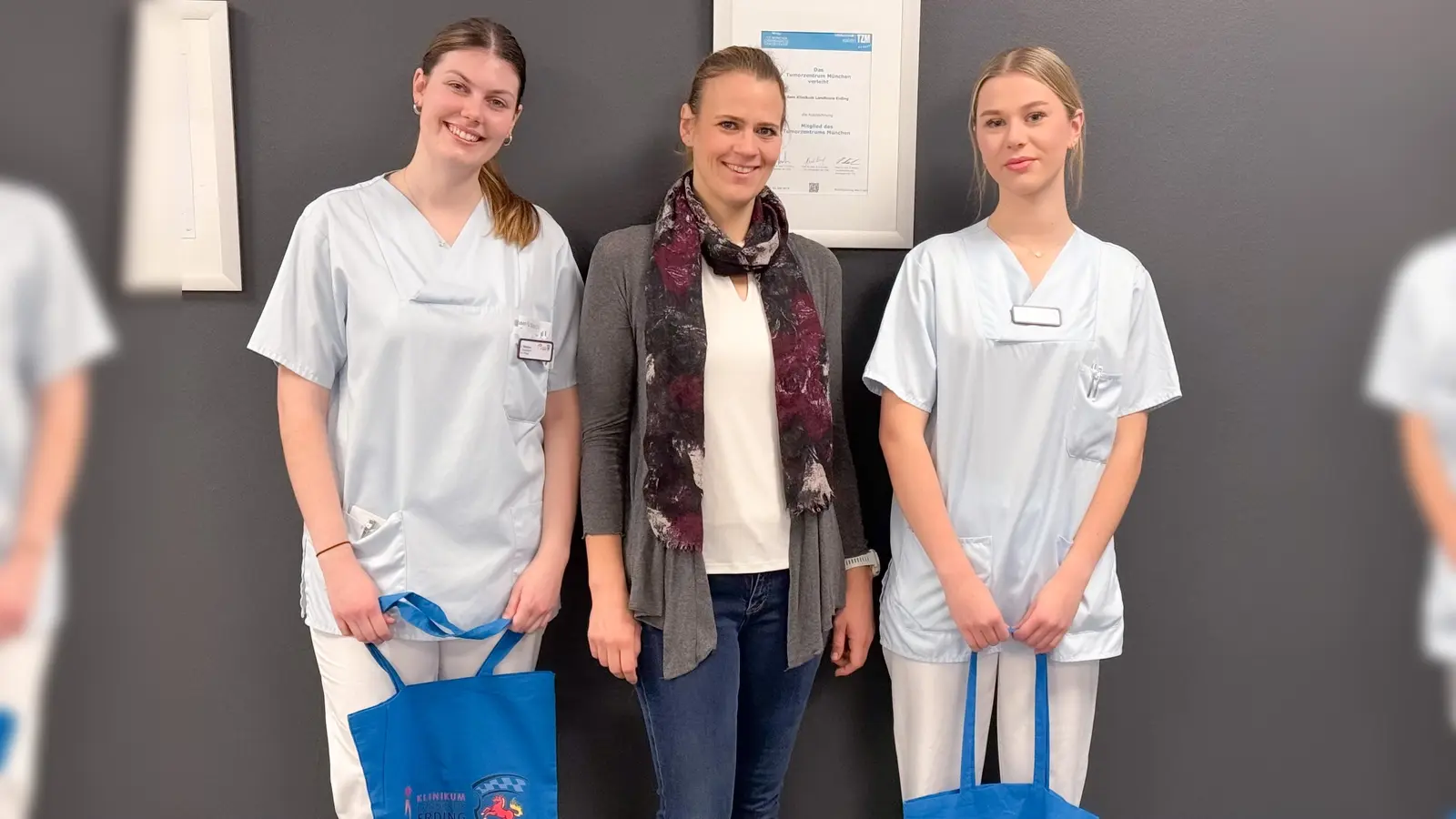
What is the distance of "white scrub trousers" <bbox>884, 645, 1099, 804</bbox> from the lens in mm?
1417

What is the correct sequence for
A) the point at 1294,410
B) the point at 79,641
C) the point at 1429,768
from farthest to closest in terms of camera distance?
1. the point at 1294,410
2. the point at 1429,768
3. the point at 79,641

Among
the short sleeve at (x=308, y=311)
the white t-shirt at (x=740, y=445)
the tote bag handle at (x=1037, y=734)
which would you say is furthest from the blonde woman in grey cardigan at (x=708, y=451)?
the short sleeve at (x=308, y=311)

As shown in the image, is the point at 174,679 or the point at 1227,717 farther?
the point at 1227,717

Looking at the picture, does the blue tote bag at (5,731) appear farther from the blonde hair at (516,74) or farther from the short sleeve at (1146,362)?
the short sleeve at (1146,362)

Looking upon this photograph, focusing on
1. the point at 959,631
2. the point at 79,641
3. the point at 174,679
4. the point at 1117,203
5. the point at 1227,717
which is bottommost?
the point at 1227,717

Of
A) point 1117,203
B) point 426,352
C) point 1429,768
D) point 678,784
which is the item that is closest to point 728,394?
point 426,352

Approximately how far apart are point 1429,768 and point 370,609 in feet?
4.62

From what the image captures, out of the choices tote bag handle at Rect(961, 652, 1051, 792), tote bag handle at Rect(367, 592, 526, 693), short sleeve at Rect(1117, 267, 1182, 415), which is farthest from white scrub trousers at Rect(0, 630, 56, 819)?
short sleeve at Rect(1117, 267, 1182, 415)

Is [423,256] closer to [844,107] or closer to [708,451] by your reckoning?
[708,451]

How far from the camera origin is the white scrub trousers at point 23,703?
597mm

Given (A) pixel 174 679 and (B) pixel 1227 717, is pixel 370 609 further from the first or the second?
(B) pixel 1227 717

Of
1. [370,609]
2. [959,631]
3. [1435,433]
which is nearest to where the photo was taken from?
[1435,433]

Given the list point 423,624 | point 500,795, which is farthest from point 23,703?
point 500,795

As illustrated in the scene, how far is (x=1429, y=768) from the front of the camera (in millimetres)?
1167
